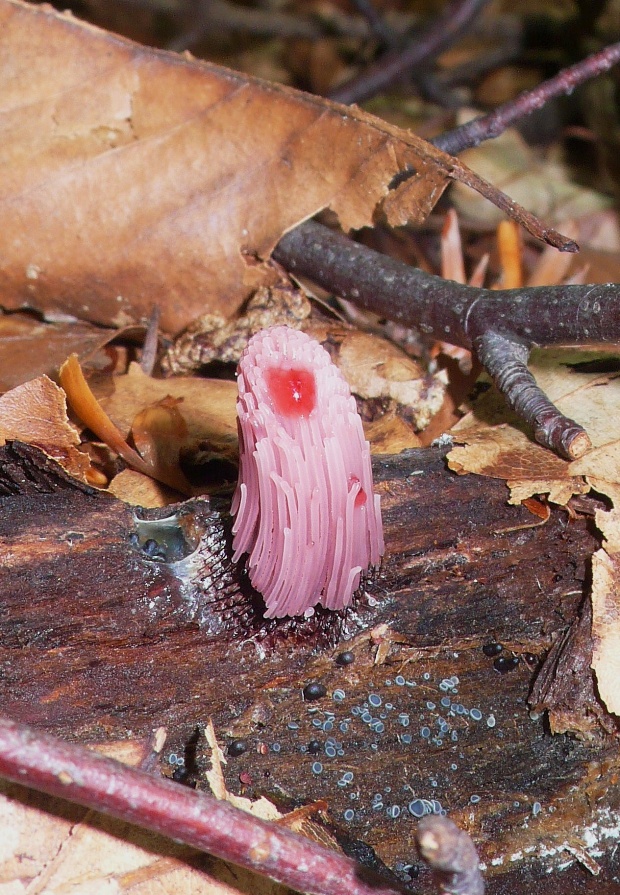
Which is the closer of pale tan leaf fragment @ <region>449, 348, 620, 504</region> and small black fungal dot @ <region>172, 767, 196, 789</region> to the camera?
small black fungal dot @ <region>172, 767, 196, 789</region>

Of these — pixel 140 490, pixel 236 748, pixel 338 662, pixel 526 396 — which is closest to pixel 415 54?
pixel 526 396

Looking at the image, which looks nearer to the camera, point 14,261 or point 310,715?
point 310,715

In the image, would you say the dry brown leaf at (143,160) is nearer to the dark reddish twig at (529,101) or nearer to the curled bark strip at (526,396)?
the dark reddish twig at (529,101)

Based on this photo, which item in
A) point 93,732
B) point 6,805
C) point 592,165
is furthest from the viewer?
point 592,165

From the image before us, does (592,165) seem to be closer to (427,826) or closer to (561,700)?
(561,700)

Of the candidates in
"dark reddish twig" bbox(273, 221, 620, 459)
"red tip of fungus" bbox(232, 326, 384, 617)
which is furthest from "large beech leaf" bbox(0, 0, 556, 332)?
"red tip of fungus" bbox(232, 326, 384, 617)

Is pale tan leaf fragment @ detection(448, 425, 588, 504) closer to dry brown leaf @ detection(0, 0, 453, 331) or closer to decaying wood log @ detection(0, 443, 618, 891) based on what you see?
decaying wood log @ detection(0, 443, 618, 891)

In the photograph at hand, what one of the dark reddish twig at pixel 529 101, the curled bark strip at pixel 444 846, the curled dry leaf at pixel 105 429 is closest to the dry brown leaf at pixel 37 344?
the curled dry leaf at pixel 105 429

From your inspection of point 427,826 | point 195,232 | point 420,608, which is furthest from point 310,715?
point 195,232
